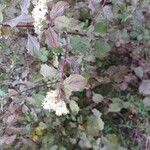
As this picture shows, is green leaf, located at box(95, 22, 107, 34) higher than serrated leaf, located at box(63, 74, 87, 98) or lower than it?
higher

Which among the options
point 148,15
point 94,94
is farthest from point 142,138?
point 148,15

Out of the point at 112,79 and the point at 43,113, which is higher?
the point at 112,79

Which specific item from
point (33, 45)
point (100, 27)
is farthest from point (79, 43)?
point (33, 45)

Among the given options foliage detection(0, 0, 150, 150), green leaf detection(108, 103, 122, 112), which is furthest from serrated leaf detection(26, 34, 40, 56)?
green leaf detection(108, 103, 122, 112)

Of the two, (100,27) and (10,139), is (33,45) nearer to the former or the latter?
(100,27)

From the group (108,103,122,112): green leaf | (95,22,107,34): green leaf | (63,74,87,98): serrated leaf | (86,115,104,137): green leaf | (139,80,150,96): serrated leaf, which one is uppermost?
(95,22,107,34): green leaf

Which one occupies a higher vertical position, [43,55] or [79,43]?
[79,43]

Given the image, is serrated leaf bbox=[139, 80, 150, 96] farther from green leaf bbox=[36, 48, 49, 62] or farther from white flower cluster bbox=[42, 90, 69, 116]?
white flower cluster bbox=[42, 90, 69, 116]

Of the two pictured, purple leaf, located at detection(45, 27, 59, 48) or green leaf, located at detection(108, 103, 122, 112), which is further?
green leaf, located at detection(108, 103, 122, 112)

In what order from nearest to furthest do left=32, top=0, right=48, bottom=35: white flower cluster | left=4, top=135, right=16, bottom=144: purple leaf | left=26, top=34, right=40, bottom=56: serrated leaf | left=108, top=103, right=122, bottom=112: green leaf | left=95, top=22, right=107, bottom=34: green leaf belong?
left=32, top=0, right=48, bottom=35: white flower cluster → left=26, top=34, right=40, bottom=56: serrated leaf → left=95, top=22, right=107, bottom=34: green leaf → left=4, top=135, right=16, bottom=144: purple leaf → left=108, top=103, right=122, bottom=112: green leaf

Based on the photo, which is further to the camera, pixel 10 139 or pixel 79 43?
pixel 10 139

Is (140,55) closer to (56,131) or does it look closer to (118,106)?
(118,106)
